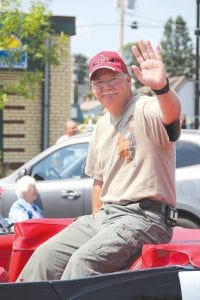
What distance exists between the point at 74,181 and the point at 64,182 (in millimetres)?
137

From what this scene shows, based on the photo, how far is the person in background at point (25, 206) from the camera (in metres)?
7.09

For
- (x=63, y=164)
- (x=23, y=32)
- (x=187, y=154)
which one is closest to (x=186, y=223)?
(x=187, y=154)

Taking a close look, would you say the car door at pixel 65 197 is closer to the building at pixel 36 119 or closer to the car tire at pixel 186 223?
the car tire at pixel 186 223

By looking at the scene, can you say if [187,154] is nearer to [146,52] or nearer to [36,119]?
[146,52]

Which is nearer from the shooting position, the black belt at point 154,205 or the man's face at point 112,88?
the black belt at point 154,205

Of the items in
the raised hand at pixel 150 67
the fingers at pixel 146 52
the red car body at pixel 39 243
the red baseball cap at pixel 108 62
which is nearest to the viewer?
the red car body at pixel 39 243

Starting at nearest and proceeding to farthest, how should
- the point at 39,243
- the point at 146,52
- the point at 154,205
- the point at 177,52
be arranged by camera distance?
the point at 146,52 → the point at 154,205 → the point at 39,243 → the point at 177,52

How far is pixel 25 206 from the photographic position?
7359 mm

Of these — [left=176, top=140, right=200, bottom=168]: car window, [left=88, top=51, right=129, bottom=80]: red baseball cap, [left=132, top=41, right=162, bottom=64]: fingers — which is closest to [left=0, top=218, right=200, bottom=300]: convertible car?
[left=132, top=41, right=162, bottom=64]: fingers

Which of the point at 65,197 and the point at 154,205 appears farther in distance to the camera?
the point at 65,197

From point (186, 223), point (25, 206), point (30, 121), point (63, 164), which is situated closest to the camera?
point (25, 206)

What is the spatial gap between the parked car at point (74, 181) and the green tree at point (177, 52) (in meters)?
80.6

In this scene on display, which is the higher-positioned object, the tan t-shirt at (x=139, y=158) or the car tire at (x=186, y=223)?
the tan t-shirt at (x=139, y=158)

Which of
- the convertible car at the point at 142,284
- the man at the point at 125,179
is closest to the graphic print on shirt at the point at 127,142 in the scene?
the man at the point at 125,179
